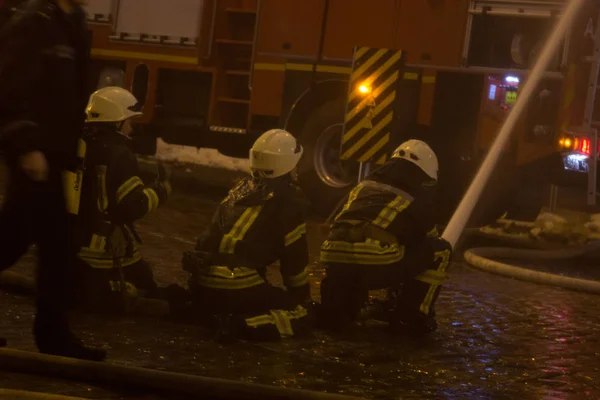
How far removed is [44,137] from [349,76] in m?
6.91

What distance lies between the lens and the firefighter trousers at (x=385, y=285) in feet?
19.6

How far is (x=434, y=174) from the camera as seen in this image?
6125mm

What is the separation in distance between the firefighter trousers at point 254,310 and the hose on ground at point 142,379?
1.32m

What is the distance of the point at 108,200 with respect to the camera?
5.84 meters

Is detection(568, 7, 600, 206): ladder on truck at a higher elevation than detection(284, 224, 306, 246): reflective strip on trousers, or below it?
higher

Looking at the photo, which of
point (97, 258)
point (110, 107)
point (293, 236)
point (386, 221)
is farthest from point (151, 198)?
point (386, 221)

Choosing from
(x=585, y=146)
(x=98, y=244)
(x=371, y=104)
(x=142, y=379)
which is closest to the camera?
(x=142, y=379)

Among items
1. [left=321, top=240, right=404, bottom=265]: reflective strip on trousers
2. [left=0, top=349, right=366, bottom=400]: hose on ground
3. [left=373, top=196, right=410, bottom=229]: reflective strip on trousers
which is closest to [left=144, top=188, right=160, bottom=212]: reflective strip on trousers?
[left=321, top=240, right=404, bottom=265]: reflective strip on trousers

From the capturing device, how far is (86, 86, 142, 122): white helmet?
19.5ft

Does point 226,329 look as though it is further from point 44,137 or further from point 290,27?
point 290,27

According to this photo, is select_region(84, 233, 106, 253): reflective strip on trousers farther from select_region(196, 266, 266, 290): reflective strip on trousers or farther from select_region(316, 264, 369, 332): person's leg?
select_region(316, 264, 369, 332): person's leg

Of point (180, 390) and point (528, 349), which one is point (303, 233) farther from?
point (180, 390)

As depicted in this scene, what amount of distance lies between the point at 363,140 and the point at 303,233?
4463 mm

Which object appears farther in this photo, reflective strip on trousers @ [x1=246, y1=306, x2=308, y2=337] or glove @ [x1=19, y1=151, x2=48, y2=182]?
reflective strip on trousers @ [x1=246, y1=306, x2=308, y2=337]
